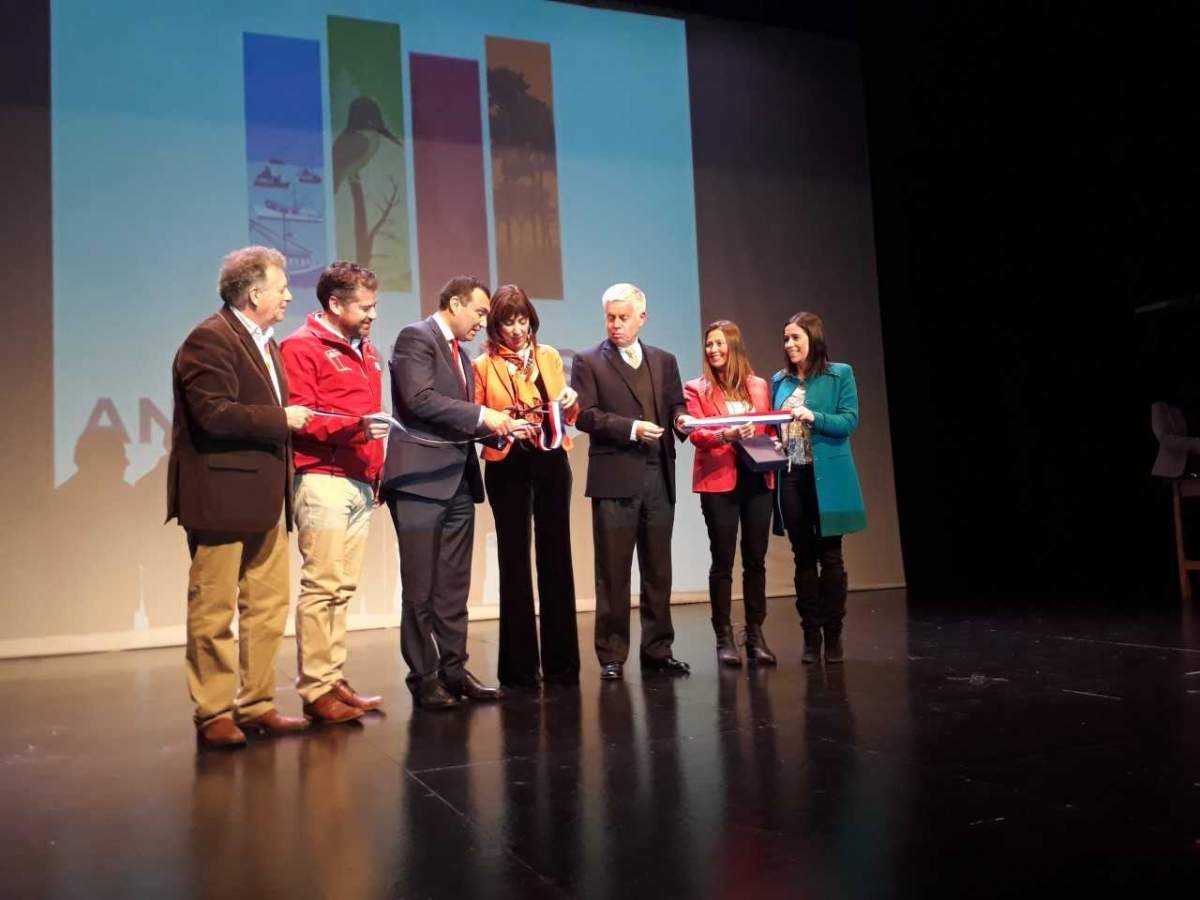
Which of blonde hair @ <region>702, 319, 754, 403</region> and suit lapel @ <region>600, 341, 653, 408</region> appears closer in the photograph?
suit lapel @ <region>600, 341, 653, 408</region>

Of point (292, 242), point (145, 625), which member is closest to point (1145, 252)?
point (292, 242)

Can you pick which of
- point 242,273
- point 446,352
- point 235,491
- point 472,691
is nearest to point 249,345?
point 242,273

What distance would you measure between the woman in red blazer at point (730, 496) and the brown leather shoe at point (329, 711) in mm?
1376

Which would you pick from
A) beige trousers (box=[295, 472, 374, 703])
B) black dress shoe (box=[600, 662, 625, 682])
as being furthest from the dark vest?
beige trousers (box=[295, 472, 374, 703])

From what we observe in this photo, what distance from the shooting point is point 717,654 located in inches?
→ 152

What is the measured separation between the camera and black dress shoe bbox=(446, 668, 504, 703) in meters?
3.27

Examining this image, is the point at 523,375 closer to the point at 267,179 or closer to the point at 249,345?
the point at 249,345

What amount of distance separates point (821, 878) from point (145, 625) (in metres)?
4.34

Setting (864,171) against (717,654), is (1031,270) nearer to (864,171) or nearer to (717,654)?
(864,171)

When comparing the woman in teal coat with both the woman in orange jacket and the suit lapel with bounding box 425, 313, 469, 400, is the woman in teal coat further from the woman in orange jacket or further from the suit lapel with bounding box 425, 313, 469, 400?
the suit lapel with bounding box 425, 313, 469, 400

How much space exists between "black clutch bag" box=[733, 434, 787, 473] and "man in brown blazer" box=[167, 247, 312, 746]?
1.59 metres

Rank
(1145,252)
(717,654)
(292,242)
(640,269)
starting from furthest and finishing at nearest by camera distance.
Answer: (1145,252) → (640,269) → (292,242) → (717,654)

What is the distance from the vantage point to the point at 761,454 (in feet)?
12.0

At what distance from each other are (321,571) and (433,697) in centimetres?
53
